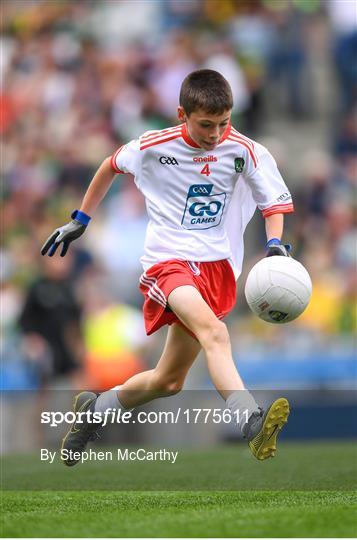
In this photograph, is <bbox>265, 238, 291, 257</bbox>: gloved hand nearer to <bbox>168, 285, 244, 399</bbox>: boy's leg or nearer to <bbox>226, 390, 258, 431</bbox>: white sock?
<bbox>168, 285, 244, 399</bbox>: boy's leg

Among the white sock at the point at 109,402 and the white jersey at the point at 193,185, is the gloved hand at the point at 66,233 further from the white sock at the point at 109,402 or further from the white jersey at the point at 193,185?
the white sock at the point at 109,402

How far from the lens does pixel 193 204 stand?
22.9 feet

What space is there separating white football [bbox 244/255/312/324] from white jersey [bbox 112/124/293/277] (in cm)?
47

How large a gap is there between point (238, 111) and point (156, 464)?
6089 mm

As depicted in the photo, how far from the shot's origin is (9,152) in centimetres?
1580

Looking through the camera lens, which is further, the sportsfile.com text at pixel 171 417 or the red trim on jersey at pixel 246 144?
the sportsfile.com text at pixel 171 417

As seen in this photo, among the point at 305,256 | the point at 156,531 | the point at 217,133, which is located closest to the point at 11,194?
the point at 305,256

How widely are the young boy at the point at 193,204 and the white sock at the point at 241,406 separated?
→ 0.53 metres

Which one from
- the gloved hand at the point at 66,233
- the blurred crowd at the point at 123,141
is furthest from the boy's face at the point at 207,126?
the blurred crowd at the point at 123,141

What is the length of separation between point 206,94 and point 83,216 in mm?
1178

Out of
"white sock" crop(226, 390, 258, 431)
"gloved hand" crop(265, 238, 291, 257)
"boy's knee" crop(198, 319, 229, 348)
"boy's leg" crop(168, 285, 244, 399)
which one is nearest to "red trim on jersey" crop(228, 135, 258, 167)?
"gloved hand" crop(265, 238, 291, 257)

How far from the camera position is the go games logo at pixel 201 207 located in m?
6.95

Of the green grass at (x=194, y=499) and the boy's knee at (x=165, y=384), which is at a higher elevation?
the boy's knee at (x=165, y=384)

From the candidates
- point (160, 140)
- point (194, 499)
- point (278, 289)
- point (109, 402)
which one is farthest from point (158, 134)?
point (194, 499)
